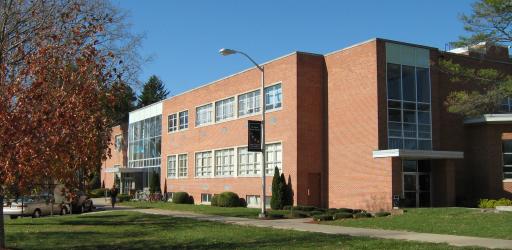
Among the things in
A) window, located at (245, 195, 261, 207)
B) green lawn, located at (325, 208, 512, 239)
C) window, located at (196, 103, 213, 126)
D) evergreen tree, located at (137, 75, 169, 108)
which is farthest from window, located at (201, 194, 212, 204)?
evergreen tree, located at (137, 75, 169, 108)

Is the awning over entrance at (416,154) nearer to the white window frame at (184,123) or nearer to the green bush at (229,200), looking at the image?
the green bush at (229,200)

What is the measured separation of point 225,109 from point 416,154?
16.9 m

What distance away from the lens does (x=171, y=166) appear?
2016 inches

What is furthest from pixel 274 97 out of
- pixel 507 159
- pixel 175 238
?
pixel 175 238

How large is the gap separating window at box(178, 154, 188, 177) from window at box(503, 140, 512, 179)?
82.4 feet

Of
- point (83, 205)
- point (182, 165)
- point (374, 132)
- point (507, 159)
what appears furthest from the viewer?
point (182, 165)

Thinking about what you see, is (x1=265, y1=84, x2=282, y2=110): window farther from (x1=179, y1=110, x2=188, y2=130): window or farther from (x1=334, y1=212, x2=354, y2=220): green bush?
(x1=179, y1=110, x2=188, y2=130): window

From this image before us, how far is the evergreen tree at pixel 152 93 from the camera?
10881 cm

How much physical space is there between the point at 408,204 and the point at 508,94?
10051 mm

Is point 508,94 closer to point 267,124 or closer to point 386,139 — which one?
point 386,139

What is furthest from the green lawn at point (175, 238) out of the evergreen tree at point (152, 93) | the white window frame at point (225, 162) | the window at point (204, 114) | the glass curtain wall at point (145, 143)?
the evergreen tree at point (152, 93)

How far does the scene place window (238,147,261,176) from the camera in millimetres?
37000

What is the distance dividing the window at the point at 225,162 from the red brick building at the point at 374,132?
3.32 ft

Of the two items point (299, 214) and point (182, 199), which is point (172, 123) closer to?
point (182, 199)
